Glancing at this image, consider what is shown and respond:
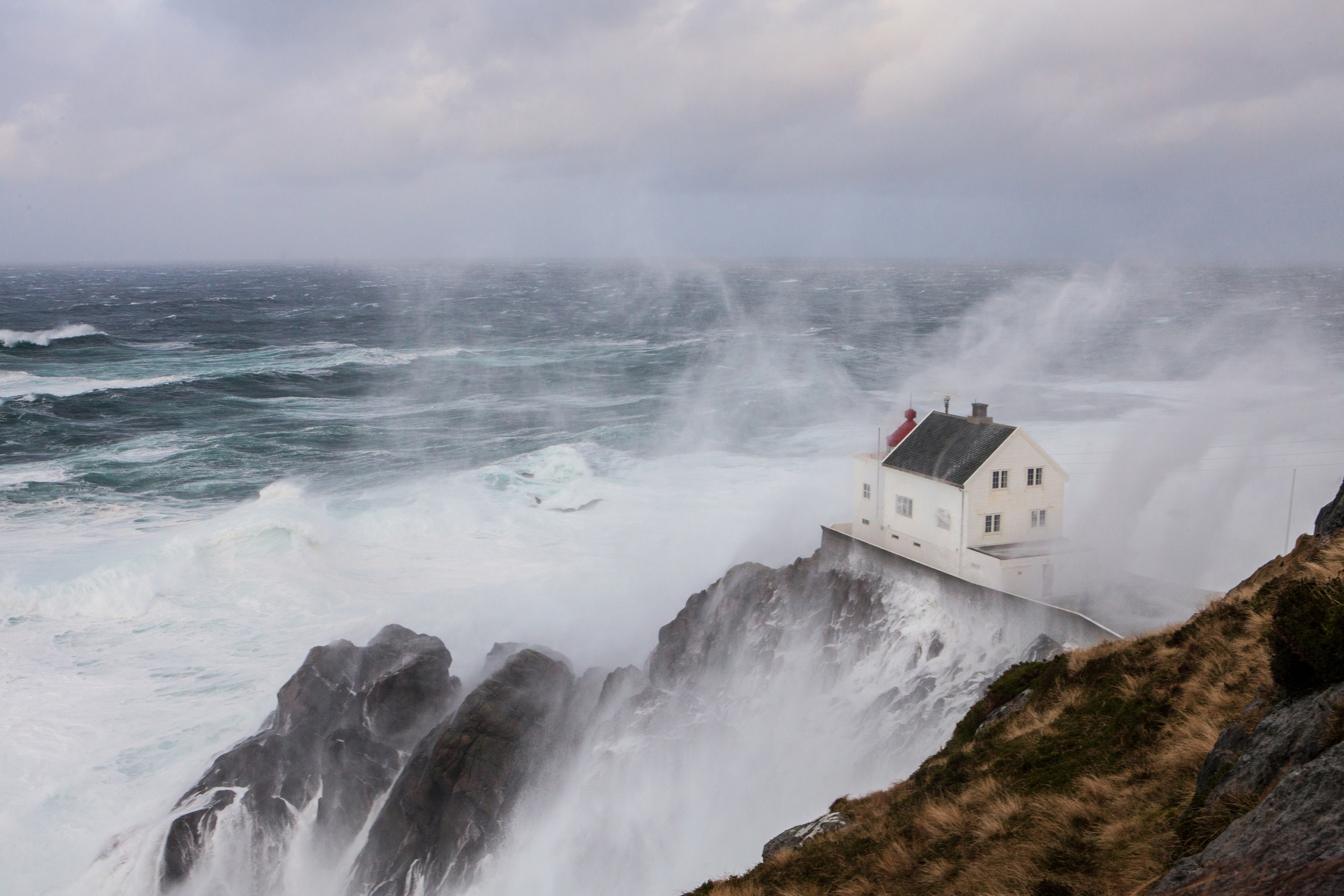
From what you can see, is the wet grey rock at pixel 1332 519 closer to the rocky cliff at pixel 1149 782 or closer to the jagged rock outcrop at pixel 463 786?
the rocky cliff at pixel 1149 782

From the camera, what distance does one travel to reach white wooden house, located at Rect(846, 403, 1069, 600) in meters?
22.8

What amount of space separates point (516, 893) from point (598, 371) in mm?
57634

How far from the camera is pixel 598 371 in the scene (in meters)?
74.7

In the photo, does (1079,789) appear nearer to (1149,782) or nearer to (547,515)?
(1149,782)

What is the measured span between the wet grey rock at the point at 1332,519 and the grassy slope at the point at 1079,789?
12.3 inches

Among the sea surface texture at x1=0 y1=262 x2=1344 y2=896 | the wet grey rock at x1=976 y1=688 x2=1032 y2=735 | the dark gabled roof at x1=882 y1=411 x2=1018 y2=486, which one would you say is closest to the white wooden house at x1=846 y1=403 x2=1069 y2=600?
the dark gabled roof at x1=882 y1=411 x2=1018 y2=486

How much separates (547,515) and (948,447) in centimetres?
1982

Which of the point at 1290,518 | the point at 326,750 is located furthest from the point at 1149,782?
the point at 326,750

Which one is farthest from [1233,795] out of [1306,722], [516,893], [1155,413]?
[1155,413]

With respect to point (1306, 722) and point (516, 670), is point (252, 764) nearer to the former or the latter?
point (516, 670)

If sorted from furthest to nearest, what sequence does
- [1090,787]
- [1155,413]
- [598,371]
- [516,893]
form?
[598,371] → [1155,413] → [516,893] → [1090,787]

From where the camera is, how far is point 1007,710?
13.3 meters

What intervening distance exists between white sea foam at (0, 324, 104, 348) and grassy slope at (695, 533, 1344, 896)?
96.1 m

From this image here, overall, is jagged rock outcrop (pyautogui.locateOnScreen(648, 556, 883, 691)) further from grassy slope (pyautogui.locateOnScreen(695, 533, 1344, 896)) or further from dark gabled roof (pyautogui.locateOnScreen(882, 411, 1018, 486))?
grassy slope (pyautogui.locateOnScreen(695, 533, 1344, 896))
